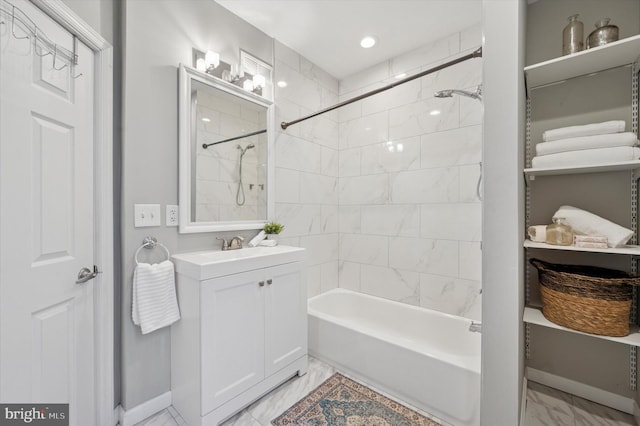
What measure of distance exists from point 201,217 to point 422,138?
6.29 ft

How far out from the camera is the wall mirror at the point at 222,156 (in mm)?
1768

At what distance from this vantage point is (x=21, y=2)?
3.51 ft

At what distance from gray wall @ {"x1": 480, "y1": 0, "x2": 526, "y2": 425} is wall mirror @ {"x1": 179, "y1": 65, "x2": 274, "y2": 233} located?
1600 millimetres

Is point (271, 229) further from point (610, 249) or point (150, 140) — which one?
point (610, 249)

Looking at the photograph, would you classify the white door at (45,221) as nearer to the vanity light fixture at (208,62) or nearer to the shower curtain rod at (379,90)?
the vanity light fixture at (208,62)

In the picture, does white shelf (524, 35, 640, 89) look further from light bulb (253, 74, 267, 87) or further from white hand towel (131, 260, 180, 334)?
white hand towel (131, 260, 180, 334)

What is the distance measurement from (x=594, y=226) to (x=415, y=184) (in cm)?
128

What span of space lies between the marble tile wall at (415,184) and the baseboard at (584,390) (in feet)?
1.71

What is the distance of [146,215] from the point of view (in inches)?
62.2

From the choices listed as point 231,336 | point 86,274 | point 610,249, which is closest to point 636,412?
point 610,249

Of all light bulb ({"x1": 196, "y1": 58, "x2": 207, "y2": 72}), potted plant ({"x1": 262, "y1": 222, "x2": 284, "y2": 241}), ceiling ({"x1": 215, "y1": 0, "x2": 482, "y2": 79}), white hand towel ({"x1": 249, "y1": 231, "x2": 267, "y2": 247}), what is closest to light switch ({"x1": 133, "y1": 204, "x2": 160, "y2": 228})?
white hand towel ({"x1": 249, "y1": 231, "x2": 267, "y2": 247})

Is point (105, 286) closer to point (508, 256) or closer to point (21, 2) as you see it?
point (21, 2)

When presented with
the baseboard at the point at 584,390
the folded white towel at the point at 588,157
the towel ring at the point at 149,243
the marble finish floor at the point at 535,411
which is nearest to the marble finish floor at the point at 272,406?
the marble finish floor at the point at 535,411

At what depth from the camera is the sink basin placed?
57.9 inches
